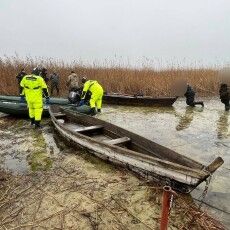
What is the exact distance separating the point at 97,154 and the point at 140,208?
2.29m

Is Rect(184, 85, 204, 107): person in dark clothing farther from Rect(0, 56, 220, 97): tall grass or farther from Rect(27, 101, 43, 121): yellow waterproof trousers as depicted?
Rect(27, 101, 43, 121): yellow waterproof trousers

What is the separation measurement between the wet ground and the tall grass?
13.8 feet

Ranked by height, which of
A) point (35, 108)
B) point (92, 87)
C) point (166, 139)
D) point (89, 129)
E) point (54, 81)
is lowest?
point (166, 139)

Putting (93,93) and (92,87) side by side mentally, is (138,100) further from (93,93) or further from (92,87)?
(92,87)

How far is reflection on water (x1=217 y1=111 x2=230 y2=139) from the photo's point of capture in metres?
8.77

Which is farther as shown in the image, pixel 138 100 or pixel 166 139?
pixel 138 100

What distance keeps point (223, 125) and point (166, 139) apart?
9.28 ft

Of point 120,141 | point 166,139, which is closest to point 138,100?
point 166,139

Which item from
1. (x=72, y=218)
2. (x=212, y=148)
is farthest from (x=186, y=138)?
(x=72, y=218)

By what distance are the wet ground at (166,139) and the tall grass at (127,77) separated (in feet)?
13.8

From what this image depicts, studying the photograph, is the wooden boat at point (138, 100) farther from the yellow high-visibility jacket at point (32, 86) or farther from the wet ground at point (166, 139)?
the yellow high-visibility jacket at point (32, 86)

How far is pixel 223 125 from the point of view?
1022 centimetres

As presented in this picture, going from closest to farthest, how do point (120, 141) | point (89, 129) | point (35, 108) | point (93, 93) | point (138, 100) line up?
point (120, 141), point (89, 129), point (35, 108), point (93, 93), point (138, 100)

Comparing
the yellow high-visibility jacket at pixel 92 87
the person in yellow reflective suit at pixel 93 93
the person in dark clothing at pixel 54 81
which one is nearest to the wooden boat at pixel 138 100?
the person in yellow reflective suit at pixel 93 93
